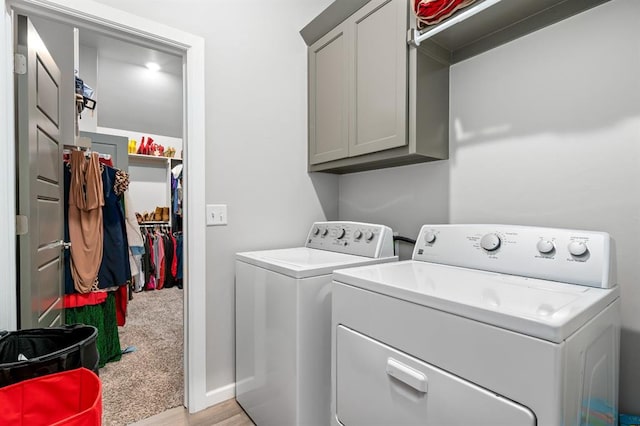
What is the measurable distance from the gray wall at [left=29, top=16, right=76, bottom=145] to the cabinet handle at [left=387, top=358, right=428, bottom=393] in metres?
2.69

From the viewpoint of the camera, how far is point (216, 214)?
1.80m

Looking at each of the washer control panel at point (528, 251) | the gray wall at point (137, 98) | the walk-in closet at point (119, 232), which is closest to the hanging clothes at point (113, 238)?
the walk-in closet at point (119, 232)

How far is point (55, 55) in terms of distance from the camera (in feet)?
7.27

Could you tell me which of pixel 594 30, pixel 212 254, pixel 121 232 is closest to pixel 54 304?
pixel 121 232

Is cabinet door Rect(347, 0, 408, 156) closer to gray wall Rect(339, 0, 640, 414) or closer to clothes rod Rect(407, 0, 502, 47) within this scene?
clothes rod Rect(407, 0, 502, 47)

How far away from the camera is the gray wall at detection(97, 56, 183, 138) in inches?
174

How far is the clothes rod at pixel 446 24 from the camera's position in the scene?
A: 46.1 inches

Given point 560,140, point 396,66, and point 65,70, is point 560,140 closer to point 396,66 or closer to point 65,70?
point 396,66

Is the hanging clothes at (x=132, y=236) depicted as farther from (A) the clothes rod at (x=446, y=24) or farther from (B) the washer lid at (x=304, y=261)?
(A) the clothes rod at (x=446, y=24)

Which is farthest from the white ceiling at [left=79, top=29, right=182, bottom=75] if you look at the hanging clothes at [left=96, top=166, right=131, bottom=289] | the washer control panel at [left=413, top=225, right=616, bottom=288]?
the washer control panel at [left=413, top=225, right=616, bottom=288]

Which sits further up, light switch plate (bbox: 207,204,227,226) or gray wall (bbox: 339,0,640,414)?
gray wall (bbox: 339,0,640,414)

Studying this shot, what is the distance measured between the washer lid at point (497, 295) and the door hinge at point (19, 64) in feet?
5.83

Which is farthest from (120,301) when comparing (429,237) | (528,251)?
(528,251)

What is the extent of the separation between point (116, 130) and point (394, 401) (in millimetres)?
5233
